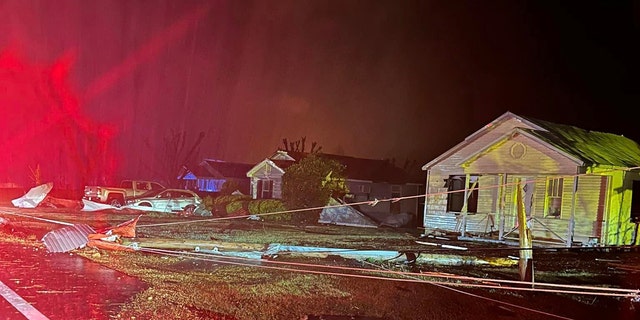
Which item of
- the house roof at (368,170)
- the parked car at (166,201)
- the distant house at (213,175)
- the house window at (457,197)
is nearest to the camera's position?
the house window at (457,197)

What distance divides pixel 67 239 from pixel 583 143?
56.0ft

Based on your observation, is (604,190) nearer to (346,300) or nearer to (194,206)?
(346,300)

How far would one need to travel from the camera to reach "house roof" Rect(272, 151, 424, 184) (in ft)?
133

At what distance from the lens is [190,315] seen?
6.56 metres

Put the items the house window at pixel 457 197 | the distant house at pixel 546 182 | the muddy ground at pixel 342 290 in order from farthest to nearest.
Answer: the house window at pixel 457 197 < the distant house at pixel 546 182 < the muddy ground at pixel 342 290

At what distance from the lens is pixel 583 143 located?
19125 millimetres

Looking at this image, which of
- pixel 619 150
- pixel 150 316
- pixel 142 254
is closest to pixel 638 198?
pixel 619 150

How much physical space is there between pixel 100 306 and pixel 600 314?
754cm

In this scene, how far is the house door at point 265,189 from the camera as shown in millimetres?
39438

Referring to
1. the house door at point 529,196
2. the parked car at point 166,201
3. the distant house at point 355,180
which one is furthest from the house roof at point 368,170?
the house door at point 529,196

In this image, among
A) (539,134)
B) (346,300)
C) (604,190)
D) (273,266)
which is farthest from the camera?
(539,134)

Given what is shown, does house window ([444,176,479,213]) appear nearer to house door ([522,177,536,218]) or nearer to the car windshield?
house door ([522,177,536,218])

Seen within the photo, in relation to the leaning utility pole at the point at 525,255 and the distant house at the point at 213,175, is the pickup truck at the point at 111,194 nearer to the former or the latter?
the leaning utility pole at the point at 525,255

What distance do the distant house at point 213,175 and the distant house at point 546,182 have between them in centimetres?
3139
